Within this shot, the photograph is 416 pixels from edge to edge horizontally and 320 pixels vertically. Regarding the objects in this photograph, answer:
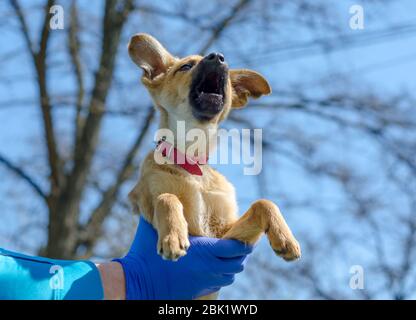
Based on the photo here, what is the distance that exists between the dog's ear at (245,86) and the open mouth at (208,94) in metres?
0.24

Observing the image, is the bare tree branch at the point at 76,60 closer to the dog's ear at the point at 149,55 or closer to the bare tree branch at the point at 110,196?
the bare tree branch at the point at 110,196

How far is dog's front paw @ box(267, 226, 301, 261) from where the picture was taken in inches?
149

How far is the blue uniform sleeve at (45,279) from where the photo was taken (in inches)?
146

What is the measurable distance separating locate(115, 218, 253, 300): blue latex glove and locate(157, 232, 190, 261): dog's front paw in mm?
244

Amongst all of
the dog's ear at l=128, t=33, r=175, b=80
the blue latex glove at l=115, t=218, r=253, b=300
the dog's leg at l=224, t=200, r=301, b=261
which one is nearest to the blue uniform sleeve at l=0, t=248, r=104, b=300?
the blue latex glove at l=115, t=218, r=253, b=300

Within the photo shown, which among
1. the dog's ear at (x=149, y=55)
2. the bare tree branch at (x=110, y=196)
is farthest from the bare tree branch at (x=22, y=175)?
the dog's ear at (x=149, y=55)

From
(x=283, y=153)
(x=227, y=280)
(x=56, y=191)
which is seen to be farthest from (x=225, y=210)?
(x=283, y=153)

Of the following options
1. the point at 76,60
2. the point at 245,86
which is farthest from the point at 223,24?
the point at 245,86

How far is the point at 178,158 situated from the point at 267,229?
2.41 feet

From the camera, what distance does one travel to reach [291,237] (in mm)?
3834

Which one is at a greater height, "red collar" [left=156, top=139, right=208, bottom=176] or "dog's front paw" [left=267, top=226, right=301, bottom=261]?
"red collar" [left=156, top=139, right=208, bottom=176]

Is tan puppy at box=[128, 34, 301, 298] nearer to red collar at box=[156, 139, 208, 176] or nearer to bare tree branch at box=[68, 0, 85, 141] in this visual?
red collar at box=[156, 139, 208, 176]
